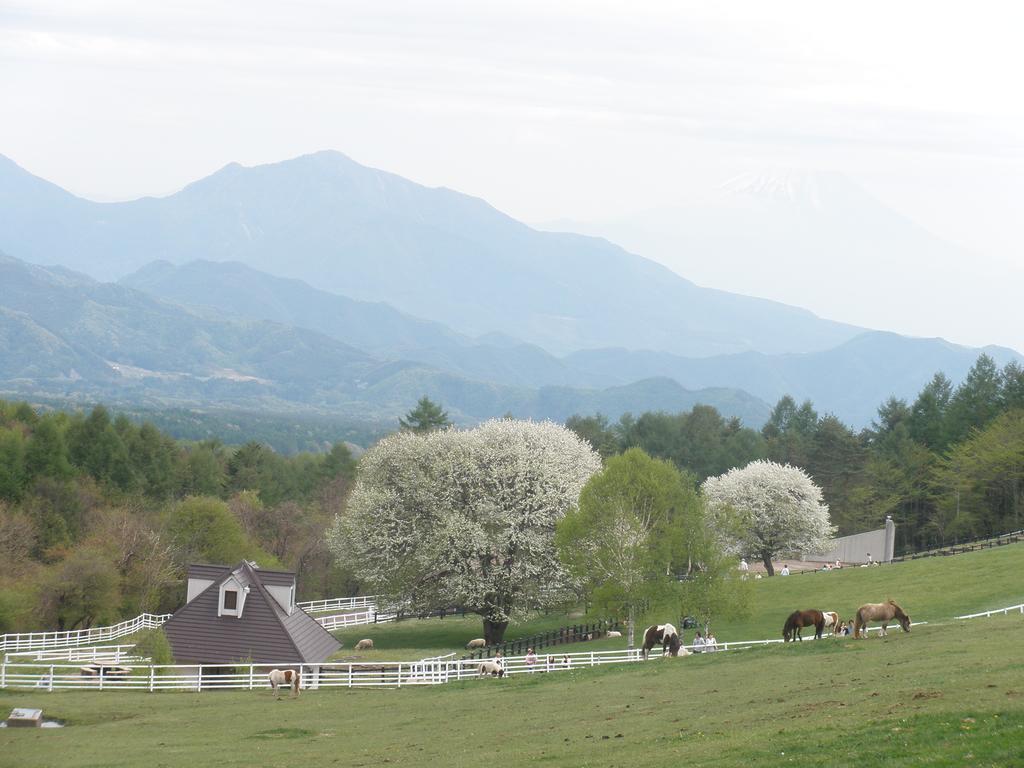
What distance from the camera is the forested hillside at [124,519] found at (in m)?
73.1

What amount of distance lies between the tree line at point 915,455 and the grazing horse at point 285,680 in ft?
193

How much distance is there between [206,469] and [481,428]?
56701mm

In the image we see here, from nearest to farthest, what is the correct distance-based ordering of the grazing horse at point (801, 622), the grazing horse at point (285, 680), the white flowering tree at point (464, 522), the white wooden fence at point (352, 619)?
the grazing horse at point (285, 680) → the grazing horse at point (801, 622) → the white flowering tree at point (464, 522) → the white wooden fence at point (352, 619)

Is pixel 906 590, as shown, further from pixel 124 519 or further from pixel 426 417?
pixel 426 417

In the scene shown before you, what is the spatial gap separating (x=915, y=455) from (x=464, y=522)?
67118mm

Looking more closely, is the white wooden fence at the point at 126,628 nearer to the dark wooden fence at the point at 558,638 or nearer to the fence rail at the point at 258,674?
the fence rail at the point at 258,674

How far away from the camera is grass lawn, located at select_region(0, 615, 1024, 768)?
2259 centimetres

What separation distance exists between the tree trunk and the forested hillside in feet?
75.4

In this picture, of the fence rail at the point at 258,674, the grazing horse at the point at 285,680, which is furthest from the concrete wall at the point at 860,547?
the grazing horse at the point at 285,680

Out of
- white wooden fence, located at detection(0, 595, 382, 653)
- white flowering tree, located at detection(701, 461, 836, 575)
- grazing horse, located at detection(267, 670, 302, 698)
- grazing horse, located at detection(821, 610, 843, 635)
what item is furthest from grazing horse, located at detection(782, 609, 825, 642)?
white flowering tree, located at detection(701, 461, 836, 575)

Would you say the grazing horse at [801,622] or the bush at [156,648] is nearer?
the grazing horse at [801,622]

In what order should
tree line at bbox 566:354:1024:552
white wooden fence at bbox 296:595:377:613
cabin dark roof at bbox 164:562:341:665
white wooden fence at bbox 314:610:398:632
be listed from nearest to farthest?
cabin dark roof at bbox 164:562:341:665 → white wooden fence at bbox 314:610:398:632 → white wooden fence at bbox 296:595:377:613 → tree line at bbox 566:354:1024:552

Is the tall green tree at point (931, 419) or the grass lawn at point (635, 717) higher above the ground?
the tall green tree at point (931, 419)

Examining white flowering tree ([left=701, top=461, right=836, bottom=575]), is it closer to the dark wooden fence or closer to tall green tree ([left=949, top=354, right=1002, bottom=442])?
tall green tree ([left=949, top=354, right=1002, bottom=442])
